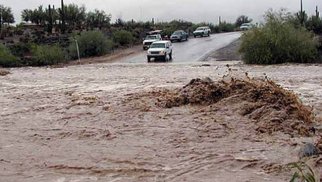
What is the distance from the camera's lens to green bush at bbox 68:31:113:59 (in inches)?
2106

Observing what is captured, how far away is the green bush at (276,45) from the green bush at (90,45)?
709 inches

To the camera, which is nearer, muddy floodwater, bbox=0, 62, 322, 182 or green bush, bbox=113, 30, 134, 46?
muddy floodwater, bbox=0, 62, 322, 182

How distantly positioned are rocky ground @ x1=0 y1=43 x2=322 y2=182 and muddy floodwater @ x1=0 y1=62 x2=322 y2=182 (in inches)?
0.8

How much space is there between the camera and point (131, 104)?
1855 centimetres

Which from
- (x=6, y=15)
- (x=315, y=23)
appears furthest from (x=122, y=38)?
(x=315, y=23)

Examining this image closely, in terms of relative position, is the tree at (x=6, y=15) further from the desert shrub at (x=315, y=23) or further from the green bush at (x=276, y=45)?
the green bush at (x=276, y=45)

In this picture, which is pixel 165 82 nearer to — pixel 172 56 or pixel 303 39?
pixel 303 39

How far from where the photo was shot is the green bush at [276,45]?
130ft

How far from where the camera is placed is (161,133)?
13500 mm

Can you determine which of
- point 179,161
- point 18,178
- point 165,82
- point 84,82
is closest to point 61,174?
point 18,178

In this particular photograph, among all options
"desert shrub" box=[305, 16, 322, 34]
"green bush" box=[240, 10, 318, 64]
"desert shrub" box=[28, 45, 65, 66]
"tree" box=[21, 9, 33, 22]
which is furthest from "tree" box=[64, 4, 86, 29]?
"green bush" box=[240, 10, 318, 64]

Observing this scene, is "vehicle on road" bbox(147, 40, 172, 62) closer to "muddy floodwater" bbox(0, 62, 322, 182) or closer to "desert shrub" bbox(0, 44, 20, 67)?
"desert shrub" bbox(0, 44, 20, 67)

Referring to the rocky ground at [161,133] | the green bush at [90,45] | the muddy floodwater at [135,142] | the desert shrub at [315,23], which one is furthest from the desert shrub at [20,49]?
the desert shrub at [315,23]

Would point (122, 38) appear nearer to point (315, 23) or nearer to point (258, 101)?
point (315, 23)
